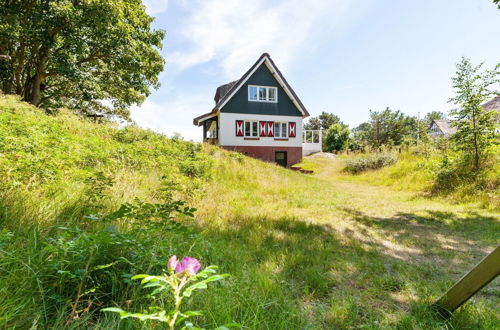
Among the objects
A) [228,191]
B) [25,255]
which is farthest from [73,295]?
[228,191]

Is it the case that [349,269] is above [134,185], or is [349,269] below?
below

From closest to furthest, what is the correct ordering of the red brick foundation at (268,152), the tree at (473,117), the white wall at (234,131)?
the tree at (473,117) → the white wall at (234,131) → the red brick foundation at (268,152)

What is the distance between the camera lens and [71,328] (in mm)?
1130

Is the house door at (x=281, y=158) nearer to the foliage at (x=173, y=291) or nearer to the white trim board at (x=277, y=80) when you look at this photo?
the white trim board at (x=277, y=80)

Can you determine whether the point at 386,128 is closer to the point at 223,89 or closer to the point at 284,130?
the point at 284,130

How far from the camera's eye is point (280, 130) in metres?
18.4

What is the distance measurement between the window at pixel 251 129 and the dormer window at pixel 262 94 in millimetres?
1760

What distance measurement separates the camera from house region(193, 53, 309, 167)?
16984 millimetres

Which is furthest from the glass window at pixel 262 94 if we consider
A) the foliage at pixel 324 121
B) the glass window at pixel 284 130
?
the foliage at pixel 324 121

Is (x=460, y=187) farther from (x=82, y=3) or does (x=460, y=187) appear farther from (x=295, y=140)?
(x=82, y=3)

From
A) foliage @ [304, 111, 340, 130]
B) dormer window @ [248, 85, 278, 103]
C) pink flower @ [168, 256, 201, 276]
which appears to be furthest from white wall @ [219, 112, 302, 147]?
foliage @ [304, 111, 340, 130]

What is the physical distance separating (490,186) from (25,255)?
938 centimetres

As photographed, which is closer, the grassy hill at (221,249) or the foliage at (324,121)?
the grassy hill at (221,249)

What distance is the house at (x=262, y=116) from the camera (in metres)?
17.0
